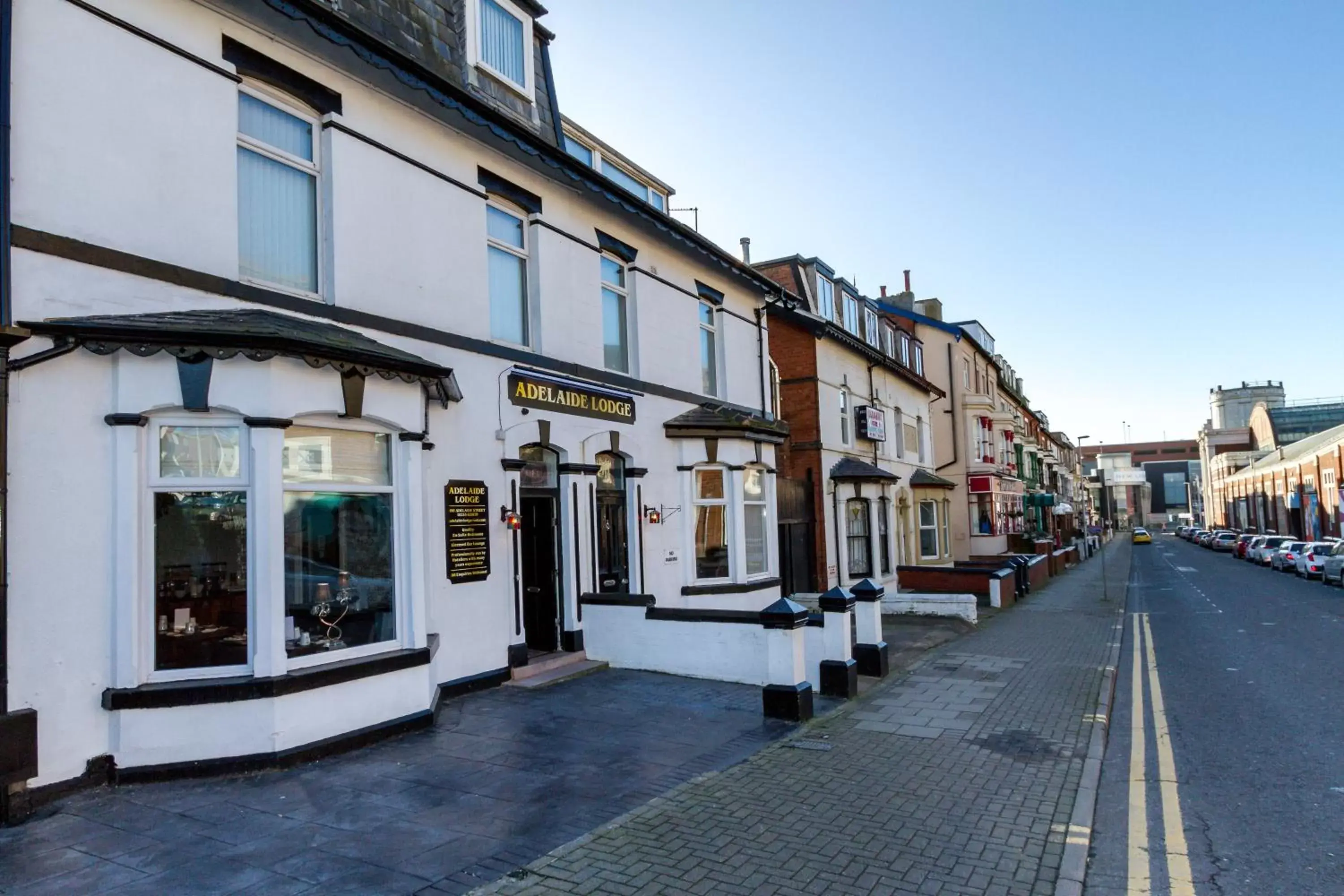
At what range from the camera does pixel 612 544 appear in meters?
12.5

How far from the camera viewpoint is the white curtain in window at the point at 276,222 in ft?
25.3

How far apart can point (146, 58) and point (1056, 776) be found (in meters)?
9.90

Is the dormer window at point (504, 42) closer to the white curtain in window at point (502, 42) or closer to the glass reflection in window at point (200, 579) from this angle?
the white curtain in window at point (502, 42)

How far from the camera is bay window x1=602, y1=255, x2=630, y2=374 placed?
13.0 metres

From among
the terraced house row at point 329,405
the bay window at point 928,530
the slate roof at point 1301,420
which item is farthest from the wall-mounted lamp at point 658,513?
the slate roof at point 1301,420

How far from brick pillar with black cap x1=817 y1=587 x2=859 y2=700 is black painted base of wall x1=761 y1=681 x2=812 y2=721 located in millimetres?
1161

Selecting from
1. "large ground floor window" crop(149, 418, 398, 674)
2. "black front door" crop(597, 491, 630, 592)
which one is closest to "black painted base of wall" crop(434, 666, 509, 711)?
"large ground floor window" crop(149, 418, 398, 674)

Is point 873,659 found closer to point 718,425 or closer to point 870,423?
point 718,425

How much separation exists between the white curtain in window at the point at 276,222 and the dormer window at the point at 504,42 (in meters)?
3.54

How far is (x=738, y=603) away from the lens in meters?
14.3

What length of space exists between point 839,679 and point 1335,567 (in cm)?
2694

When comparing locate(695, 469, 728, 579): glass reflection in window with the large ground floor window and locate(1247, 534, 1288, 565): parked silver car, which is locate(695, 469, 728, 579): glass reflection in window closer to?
the large ground floor window

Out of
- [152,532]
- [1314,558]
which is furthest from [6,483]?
[1314,558]

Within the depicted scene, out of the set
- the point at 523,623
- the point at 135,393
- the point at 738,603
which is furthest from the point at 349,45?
the point at 738,603
